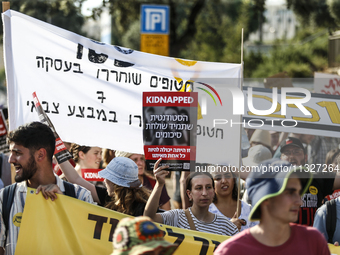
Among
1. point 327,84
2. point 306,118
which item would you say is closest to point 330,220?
point 306,118

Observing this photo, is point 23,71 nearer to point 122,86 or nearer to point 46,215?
point 122,86

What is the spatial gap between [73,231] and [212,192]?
1.23 meters

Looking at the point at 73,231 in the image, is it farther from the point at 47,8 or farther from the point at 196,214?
the point at 47,8

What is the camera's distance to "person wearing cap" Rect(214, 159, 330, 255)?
2494 mm

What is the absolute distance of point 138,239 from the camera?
7.34 ft

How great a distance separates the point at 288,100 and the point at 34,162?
8.82 ft

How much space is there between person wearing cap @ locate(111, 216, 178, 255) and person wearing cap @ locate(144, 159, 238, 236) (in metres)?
1.47

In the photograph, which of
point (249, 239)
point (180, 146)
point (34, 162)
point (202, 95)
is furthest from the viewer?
point (202, 95)

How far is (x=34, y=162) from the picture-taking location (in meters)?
3.37

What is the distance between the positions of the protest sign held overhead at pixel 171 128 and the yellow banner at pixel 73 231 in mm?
658

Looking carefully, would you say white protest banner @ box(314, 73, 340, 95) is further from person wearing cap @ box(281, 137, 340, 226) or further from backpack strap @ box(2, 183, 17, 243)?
backpack strap @ box(2, 183, 17, 243)

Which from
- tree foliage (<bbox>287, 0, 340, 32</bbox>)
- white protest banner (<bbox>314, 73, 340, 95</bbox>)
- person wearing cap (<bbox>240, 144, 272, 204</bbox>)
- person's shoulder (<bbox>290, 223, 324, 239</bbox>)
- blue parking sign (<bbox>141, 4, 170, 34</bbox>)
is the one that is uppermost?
tree foliage (<bbox>287, 0, 340, 32</bbox>)

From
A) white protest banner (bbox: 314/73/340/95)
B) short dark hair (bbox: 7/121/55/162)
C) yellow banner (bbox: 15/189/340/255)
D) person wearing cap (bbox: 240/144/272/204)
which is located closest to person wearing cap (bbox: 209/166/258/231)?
person wearing cap (bbox: 240/144/272/204)

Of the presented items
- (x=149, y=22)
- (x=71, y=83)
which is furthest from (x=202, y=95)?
(x=149, y=22)
